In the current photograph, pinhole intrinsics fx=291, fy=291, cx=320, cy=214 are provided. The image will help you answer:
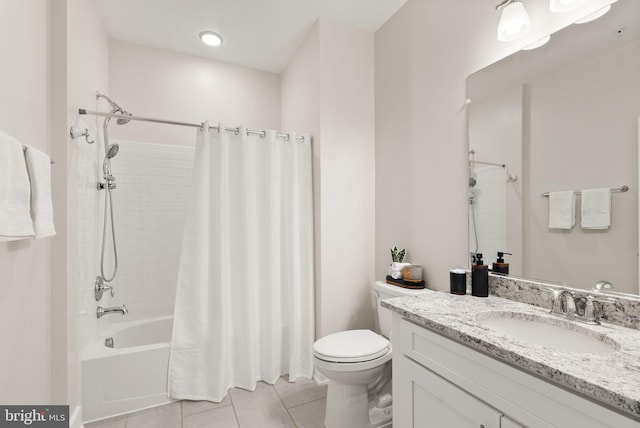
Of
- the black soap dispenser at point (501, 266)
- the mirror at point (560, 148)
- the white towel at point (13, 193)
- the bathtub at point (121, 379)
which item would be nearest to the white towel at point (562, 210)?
the mirror at point (560, 148)

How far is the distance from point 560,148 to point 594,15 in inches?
19.5

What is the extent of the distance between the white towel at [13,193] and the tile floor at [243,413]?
134 cm

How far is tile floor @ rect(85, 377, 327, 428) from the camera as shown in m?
1.68

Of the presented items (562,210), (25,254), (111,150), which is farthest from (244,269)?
(562,210)

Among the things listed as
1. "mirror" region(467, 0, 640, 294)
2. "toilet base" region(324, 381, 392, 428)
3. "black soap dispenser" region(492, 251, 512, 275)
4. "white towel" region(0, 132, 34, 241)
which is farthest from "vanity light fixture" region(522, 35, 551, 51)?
"white towel" region(0, 132, 34, 241)

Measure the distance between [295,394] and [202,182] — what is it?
5.14ft

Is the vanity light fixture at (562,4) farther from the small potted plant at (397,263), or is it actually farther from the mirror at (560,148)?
the small potted plant at (397,263)

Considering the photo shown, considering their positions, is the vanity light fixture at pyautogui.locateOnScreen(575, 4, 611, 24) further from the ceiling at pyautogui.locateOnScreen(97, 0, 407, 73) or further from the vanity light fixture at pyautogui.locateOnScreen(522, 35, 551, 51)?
the ceiling at pyautogui.locateOnScreen(97, 0, 407, 73)

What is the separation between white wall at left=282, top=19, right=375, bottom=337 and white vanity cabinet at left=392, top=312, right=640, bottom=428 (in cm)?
96

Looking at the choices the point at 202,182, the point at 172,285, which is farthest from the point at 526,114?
the point at 172,285

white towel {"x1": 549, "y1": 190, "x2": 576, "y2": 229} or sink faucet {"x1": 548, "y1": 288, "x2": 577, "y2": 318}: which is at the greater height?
white towel {"x1": 549, "y1": 190, "x2": 576, "y2": 229}

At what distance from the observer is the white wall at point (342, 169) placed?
2.15 metres

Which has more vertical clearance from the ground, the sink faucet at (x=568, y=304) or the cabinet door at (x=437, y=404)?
the sink faucet at (x=568, y=304)

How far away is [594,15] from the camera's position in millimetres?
1099
